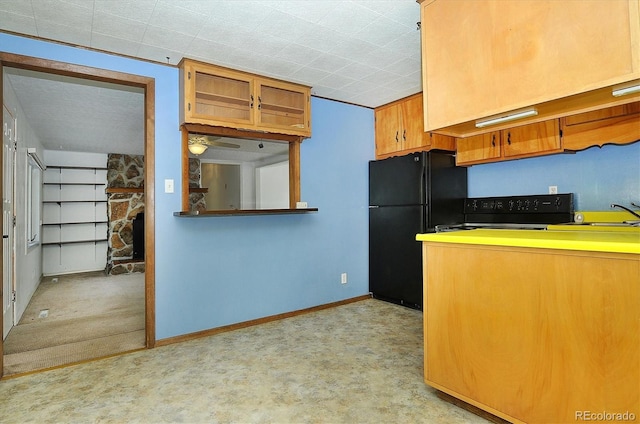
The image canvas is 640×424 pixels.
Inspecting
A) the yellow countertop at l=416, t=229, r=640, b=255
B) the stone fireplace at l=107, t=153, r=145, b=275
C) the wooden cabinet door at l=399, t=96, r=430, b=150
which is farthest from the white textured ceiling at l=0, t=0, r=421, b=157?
the stone fireplace at l=107, t=153, r=145, b=275

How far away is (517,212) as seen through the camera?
3293 mm

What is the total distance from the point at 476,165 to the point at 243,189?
2.66 meters

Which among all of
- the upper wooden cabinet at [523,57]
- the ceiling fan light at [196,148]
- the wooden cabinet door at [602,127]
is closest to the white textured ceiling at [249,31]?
the upper wooden cabinet at [523,57]

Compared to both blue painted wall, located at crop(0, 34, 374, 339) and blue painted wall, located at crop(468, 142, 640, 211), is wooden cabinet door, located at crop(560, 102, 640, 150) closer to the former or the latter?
blue painted wall, located at crop(468, 142, 640, 211)

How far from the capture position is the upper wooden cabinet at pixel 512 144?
111 inches

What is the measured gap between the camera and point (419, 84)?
3432 millimetres

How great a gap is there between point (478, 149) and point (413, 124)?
2.43ft

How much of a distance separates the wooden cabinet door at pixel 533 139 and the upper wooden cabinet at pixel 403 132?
26.3 inches

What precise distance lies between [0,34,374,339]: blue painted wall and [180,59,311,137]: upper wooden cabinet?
0.77 ft

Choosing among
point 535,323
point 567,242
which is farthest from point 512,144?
point 535,323

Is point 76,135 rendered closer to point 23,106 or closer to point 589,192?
point 23,106

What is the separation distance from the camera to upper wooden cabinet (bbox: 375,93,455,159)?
3674 mm

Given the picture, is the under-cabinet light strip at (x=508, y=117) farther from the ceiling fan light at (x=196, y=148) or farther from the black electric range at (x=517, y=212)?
the ceiling fan light at (x=196, y=148)

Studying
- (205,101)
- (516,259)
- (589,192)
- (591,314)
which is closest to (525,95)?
(516,259)
